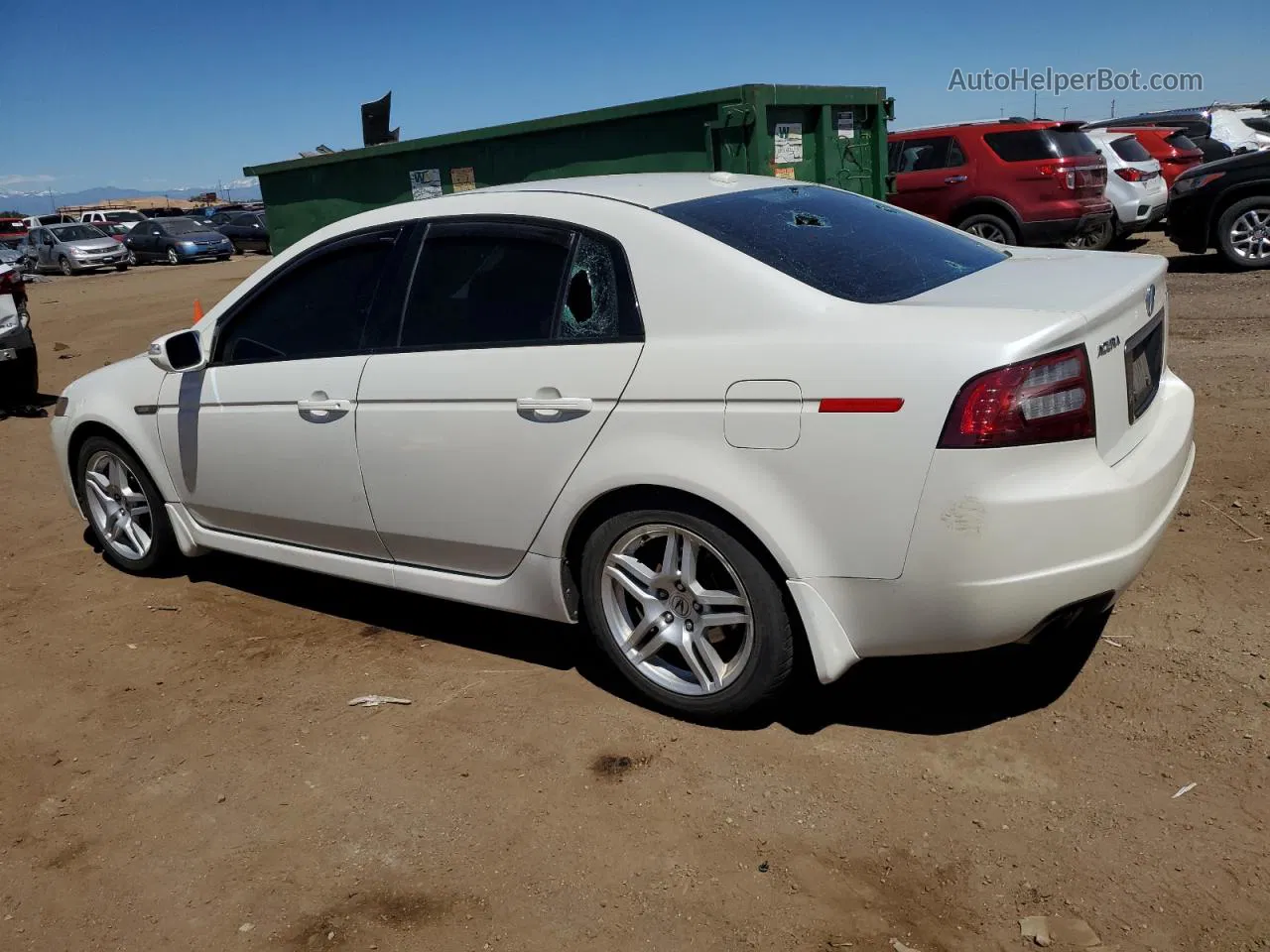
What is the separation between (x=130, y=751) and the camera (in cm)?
372

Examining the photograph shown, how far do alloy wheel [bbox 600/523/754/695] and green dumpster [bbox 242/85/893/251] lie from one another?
4714 millimetres

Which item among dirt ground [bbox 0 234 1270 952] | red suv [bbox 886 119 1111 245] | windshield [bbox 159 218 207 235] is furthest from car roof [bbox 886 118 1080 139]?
windshield [bbox 159 218 207 235]

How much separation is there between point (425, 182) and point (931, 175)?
6.23 metres

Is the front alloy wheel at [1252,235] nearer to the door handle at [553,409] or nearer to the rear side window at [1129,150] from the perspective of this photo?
the rear side window at [1129,150]

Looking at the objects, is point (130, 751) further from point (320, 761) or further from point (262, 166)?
point (262, 166)

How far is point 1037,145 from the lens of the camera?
1248 centimetres

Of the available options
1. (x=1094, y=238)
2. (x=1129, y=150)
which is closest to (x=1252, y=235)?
(x=1094, y=238)

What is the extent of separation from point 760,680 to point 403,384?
5.18 ft

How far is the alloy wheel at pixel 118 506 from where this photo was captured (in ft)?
17.0

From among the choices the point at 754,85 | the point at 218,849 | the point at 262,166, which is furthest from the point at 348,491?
the point at 262,166

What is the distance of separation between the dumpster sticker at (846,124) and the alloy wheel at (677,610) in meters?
6.10

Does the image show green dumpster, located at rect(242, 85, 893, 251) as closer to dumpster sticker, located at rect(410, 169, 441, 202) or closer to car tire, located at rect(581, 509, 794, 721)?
dumpster sticker, located at rect(410, 169, 441, 202)

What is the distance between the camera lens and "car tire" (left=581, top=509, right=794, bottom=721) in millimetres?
3209

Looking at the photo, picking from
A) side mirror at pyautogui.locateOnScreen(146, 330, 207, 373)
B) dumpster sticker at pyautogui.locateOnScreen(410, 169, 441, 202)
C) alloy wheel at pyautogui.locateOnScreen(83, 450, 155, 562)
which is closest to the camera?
side mirror at pyautogui.locateOnScreen(146, 330, 207, 373)
